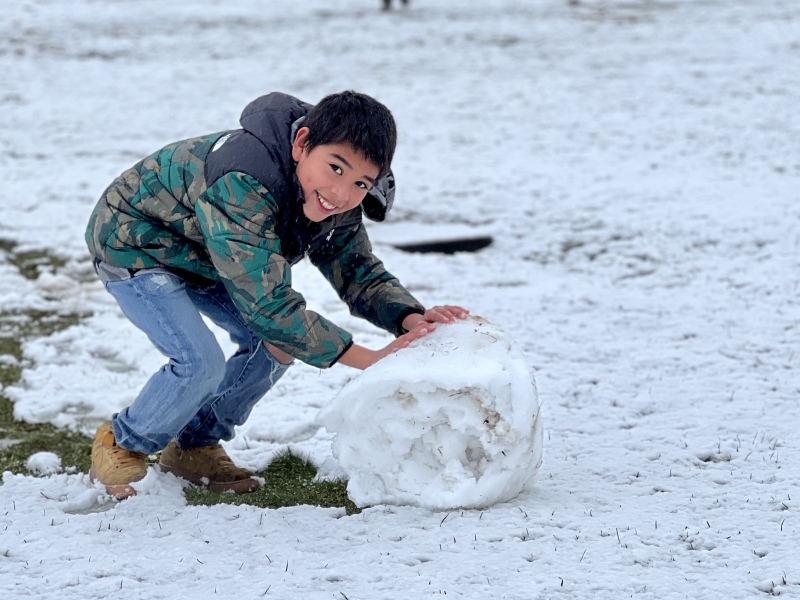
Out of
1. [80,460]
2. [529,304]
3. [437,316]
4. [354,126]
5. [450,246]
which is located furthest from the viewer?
[450,246]

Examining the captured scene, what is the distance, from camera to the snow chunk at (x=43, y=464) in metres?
3.88

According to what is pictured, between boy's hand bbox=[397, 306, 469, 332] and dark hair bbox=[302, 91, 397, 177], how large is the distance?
0.69m

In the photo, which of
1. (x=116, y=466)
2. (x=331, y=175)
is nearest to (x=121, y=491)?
(x=116, y=466)

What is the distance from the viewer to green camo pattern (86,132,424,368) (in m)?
3.05

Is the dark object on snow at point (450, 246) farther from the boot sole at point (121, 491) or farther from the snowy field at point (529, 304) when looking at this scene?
the boot sole at point (121, 491)

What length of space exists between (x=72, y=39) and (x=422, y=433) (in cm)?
1671

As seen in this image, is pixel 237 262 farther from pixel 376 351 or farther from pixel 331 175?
pixel 376 351

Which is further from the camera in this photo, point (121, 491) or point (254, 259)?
point (121, 491)

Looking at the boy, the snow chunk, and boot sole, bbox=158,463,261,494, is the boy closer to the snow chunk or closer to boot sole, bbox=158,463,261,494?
boot sole, bbox=158,463,261,494

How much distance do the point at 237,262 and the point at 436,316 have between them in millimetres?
840

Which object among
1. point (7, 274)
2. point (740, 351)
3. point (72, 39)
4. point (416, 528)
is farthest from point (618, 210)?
point (72, 39)

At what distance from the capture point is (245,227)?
9.98 feet

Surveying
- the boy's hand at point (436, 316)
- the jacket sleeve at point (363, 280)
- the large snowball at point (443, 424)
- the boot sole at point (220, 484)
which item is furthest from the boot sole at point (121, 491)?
the boy's hand at point (436, 316)

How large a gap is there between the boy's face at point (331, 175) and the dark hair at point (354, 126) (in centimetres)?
2
